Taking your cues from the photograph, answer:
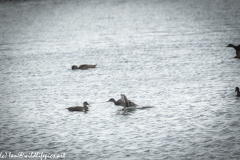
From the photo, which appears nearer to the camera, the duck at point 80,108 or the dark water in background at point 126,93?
the dark water in background at point 126,93

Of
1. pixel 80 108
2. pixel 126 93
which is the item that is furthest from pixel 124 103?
pixel 126 93

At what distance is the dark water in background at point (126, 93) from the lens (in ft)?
58.5

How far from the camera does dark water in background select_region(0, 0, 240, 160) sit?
17844mm

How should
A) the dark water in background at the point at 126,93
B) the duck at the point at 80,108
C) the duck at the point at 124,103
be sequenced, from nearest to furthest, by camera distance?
the dark water in background at the point at 126,93 → the duck at the point at 124,103 → the duck at the point at 80,108

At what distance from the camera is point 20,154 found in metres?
17.1

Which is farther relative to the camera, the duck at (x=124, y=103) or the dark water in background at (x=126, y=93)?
the duck at (x=124, y=103)

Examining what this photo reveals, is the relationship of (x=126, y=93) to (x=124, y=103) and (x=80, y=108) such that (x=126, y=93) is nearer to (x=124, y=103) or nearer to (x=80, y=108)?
(x=124, y=103)

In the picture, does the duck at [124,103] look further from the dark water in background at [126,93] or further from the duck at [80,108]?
the duck at [80,108]

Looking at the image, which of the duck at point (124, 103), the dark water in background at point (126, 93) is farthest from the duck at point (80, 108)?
the duck at point (124, 103)

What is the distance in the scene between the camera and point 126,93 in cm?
2555

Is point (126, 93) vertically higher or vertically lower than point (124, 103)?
higher

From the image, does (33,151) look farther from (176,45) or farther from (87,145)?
(176,45)

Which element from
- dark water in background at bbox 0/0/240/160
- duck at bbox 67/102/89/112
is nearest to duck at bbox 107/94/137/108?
dark water in background at bbox 0/0/240/160

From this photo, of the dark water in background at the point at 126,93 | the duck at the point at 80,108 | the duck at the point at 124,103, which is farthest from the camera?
the duck at the point at 80,108
